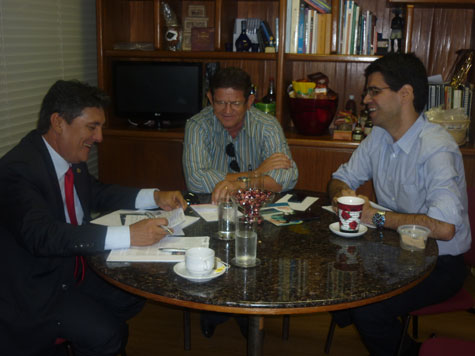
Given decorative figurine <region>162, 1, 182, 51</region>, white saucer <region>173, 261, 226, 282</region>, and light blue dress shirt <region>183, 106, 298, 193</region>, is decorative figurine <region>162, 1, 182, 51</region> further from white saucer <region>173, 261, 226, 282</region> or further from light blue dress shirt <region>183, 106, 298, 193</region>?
white saucer <region>173, 261, 226, 282</region>

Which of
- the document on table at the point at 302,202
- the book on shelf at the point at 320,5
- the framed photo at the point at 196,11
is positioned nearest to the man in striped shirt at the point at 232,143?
the document on table at the point at 302,202

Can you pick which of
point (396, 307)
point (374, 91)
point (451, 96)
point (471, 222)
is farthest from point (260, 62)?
point (396, 307)

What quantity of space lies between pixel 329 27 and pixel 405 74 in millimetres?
1324

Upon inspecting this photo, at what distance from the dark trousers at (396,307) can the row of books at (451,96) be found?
1.60 meters

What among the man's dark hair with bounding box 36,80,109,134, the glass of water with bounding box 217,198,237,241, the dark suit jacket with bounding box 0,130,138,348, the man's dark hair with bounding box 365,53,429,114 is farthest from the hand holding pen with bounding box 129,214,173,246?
the man's dark hair with bounding box 365,53,429,114

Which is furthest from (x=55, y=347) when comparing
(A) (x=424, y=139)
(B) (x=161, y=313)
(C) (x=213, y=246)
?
(A) (x=424, y=139)

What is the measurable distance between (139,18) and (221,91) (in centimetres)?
167

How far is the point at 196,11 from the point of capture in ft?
12.2

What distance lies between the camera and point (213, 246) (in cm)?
169

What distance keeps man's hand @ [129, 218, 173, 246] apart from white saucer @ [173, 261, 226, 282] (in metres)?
0.18

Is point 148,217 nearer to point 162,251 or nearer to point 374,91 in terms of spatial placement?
point 162,251

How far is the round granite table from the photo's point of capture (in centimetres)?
134

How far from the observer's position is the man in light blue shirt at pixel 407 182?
188 cm

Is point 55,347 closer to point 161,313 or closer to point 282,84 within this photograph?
point 161,313
